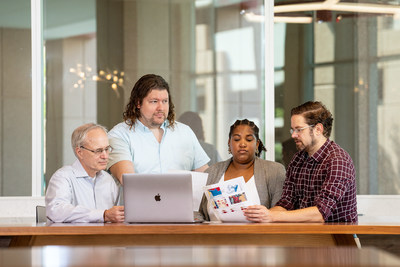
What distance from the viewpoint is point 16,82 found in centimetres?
552

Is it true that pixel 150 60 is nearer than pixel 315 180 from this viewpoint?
No

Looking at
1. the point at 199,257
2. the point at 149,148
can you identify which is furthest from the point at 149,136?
the point at 199,257

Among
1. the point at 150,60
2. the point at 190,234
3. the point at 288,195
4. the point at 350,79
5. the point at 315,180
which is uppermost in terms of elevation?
the point at 150,60

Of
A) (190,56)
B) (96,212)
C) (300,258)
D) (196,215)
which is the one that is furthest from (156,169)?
(300,258)

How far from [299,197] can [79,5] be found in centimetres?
265

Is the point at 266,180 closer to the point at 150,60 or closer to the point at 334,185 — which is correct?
the point at 334,185

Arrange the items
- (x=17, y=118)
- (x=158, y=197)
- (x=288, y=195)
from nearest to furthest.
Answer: (x=158, y=197) < (x=288, y=195) < (x=17, y=118)

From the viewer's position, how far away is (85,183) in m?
3.94

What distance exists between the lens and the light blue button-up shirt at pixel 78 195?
12.2 ft

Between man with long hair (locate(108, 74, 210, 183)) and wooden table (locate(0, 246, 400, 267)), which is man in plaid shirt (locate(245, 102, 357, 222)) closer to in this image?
man with long hair (locate(108, 74, 210, 183))

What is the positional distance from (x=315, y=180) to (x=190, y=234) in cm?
88

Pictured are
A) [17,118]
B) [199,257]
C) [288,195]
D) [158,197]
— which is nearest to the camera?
[199,257]

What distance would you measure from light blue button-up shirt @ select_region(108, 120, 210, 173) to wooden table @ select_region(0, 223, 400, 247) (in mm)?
1121

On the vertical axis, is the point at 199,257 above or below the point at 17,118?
below
